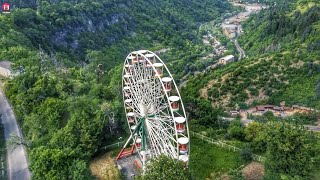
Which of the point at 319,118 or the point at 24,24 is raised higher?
the point at 24,24

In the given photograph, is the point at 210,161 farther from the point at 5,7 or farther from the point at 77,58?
the point at 5,7

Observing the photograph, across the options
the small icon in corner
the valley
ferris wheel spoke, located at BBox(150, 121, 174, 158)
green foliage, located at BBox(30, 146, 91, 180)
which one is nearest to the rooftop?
the valley

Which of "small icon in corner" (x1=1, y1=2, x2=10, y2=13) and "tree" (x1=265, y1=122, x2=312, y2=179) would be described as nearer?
"tree" (x1=265, y1=122, x2=312, y2=179)

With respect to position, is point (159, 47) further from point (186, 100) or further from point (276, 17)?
point (186, 100)

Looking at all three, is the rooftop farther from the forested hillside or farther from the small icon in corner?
the small icon in corner

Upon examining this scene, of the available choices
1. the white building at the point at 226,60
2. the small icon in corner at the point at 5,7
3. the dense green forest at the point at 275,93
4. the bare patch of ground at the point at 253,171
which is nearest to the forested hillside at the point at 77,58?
the small icon in corner at the point at 5,7

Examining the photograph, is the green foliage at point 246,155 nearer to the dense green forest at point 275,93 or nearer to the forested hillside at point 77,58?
the dense green forest at point 275,93

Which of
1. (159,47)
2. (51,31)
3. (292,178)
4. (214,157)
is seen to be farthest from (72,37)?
(292,178)
